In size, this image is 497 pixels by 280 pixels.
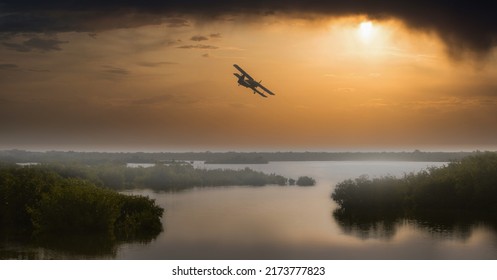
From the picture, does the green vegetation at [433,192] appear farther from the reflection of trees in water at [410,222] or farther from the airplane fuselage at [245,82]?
the airplane fuselage at [245,82]

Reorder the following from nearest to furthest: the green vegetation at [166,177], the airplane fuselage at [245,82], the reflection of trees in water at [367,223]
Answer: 1. the airplane fuselage at [245,82]
2. the reflection of trees in water at [367,223]
3. the green vegetation at [166,177]

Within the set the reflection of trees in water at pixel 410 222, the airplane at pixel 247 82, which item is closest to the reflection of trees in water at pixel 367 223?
the reflection of trees in water at pixel 410 222

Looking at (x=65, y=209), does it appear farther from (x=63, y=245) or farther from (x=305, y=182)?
(x=305, y=182)

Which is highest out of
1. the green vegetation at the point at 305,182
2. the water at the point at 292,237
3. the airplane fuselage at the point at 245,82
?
the airplane fuselage at the point at 245,82

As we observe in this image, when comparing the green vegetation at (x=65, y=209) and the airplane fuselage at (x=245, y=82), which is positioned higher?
the airplane fuselage at (x=245, y=82)

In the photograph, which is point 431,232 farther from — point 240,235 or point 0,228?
point 0,228

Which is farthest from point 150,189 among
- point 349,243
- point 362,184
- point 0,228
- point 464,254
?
point 464,254

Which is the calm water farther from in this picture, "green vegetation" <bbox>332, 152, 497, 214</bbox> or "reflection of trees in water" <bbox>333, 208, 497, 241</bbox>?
"green vegetation" <bbox>332, 152, 497, 214</bbox>
